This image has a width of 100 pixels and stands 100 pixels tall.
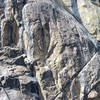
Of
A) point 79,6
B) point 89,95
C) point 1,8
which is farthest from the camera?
point 79,6

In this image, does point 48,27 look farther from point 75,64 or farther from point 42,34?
point 75,64

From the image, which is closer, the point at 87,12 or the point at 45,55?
the point at 45,55

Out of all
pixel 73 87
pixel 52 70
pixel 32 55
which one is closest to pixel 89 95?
pixel 73 87

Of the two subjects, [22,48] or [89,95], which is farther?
[22,48]

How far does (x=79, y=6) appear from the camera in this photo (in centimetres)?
1775

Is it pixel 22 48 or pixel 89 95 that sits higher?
pixel 22 48

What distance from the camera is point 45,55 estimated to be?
15.0 m

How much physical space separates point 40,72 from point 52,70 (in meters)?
0.48

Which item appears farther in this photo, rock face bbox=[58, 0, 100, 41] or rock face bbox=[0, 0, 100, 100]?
rock face bbox=[58, 0, 100, 41]

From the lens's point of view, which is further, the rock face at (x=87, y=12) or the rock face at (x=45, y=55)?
the rock face at (x=87, y=12)

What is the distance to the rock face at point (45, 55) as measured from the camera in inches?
568

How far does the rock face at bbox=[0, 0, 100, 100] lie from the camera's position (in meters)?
14.4

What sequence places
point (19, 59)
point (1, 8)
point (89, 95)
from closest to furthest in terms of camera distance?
point (89, 95) < point (19, 59) < point (1, 8)

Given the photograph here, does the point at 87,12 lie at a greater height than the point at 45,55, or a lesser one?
greater
